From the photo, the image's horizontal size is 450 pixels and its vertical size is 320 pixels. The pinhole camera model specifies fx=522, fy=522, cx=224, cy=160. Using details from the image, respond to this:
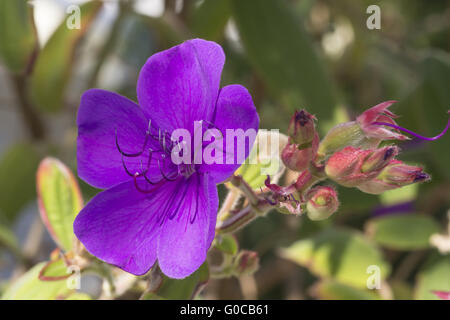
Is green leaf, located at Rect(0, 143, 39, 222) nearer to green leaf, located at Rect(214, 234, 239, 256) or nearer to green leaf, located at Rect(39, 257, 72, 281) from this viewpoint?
green leaf, located at Rect(39, 257, 72, 281)

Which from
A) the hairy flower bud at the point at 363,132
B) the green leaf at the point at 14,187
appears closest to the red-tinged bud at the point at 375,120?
the hairy flower bud at the point at 363,132

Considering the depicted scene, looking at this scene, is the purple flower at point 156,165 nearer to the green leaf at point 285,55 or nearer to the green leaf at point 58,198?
the green leaf at point 58,198

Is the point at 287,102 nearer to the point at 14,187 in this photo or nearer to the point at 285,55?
Result: the point at 285,55

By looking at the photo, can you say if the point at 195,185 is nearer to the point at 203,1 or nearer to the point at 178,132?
the point at 178,132

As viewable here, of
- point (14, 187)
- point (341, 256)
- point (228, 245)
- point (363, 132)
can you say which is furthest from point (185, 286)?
point (14, 187)

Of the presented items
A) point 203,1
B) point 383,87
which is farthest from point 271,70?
point 383,87

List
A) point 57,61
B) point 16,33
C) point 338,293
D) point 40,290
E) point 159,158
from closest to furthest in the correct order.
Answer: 1. point 159,158
2. point 40,290
3. point 338,293
4. point 16,33
5. point 57,61

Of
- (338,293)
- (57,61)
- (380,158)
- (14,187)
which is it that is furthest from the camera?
(14,187)

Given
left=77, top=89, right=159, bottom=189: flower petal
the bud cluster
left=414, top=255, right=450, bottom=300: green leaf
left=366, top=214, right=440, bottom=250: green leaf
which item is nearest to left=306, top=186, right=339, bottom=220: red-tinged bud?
the bud cluster
